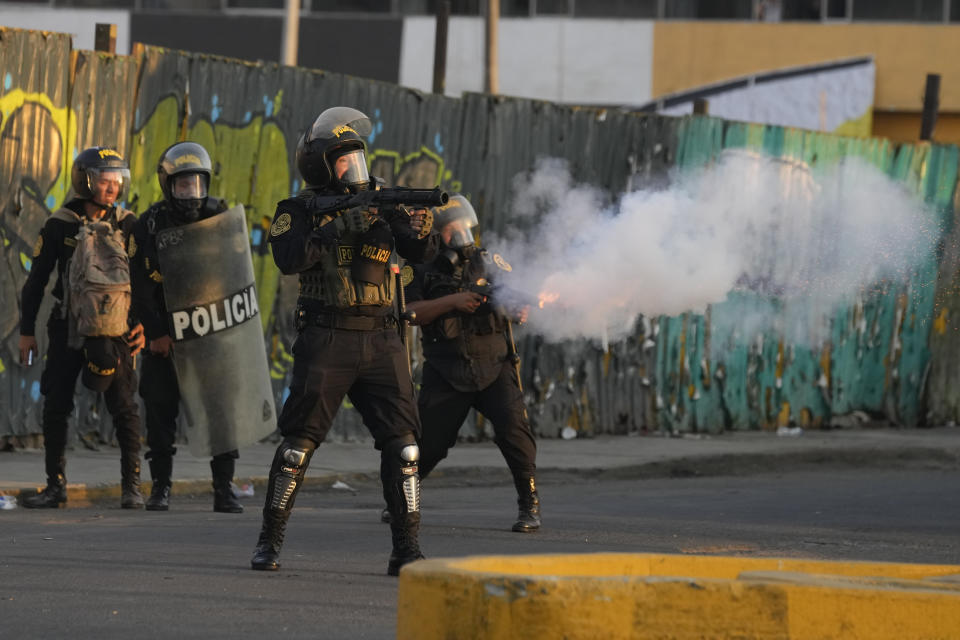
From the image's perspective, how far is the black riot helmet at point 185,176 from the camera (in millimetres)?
9055

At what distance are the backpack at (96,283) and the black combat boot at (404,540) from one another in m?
2.78

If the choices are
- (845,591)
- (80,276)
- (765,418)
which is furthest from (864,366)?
(845,591)

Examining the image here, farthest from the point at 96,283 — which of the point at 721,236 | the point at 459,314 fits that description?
the point at 721,236

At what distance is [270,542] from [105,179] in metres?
2.95

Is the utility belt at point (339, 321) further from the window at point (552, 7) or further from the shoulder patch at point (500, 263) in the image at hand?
the window at point (552, 7)

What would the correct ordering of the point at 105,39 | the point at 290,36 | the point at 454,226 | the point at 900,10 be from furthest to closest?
the point at 900,10 → the point at 290,36 → the point at 105,39 → the point at 454,226

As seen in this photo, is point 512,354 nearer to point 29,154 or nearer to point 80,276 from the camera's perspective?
point 80,276

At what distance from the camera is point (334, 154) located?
7.00 m

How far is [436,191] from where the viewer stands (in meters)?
6.79

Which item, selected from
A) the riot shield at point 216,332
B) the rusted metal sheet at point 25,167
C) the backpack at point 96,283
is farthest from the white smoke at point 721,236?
the rusted metal sheet at point 25,167

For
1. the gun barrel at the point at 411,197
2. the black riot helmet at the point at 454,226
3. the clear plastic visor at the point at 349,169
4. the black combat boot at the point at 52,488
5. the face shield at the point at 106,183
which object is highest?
the clear plastic visor at the point at 349,169

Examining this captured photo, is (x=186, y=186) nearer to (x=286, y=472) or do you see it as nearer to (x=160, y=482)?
(x=160, y=482)

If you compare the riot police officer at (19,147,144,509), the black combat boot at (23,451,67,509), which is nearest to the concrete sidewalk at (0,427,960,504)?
the black combat boot at (23,451,67,509)

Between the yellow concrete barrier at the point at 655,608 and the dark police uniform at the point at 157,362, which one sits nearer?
the yellow concrete barrier at the point at 655,608
